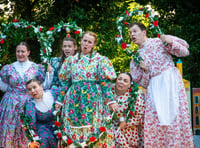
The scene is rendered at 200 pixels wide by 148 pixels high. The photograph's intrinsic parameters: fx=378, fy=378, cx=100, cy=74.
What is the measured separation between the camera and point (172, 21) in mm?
10398

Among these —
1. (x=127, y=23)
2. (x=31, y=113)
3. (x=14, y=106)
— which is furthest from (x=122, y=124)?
(x=14, y=106)

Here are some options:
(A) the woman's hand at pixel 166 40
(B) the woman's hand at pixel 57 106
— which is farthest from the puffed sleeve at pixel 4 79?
(A) the woman's hand at pixel 166 40

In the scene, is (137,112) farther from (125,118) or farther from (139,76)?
→ (139,76)

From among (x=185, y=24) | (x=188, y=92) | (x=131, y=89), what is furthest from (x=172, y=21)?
(x=131, y=89)

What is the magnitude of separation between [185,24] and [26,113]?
240 inches

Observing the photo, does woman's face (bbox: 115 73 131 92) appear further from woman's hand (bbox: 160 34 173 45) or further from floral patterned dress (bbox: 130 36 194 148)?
woman's hand (bbox: 160 34 173 45)

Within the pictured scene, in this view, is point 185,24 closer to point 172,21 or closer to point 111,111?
point 172,21

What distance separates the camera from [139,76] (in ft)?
17.4

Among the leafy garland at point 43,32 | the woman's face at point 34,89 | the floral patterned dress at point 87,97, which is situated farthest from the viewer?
the leafy garland at point 43,32

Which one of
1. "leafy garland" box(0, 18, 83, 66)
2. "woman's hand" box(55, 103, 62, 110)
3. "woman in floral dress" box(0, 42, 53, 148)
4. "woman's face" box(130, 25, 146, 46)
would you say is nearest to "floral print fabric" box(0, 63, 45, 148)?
"woman in floral dress" box(0, 42, 53, 148)

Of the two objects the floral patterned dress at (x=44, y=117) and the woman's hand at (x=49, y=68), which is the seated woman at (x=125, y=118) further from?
the woman's hand at (x=49, y=68)

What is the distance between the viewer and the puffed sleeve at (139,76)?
5.20 m

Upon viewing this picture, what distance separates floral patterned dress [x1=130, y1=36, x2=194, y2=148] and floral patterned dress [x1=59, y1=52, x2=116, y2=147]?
22.1 inches

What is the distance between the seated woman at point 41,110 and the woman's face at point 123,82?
959mm
